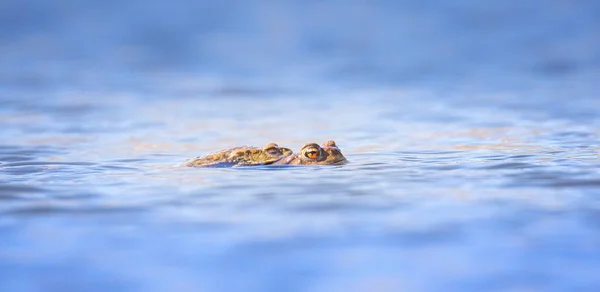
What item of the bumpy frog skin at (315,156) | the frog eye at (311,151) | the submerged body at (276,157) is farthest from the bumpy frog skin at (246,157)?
the frog eye at (311,151)

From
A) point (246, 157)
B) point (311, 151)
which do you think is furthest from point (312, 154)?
point (246, 157)

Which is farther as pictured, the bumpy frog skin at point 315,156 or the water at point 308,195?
the bumpy frog skin at point 315,156

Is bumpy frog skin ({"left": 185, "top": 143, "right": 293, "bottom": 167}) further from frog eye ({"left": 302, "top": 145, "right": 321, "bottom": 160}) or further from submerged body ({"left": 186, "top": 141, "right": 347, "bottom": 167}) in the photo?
frog eye ({"left": 302, "top": 145, "right": 321, "bottom": 160})

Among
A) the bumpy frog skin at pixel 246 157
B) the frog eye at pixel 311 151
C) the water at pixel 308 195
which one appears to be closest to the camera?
the water at pixel 308 195

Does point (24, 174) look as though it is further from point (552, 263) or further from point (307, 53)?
point (307, 53)

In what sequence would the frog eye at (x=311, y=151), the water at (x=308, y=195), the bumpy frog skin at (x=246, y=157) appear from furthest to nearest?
the bumpy frog skin at (x=246, y=157) < the frog eye at (x=311, y=151) < the water at (x=308, y=195)

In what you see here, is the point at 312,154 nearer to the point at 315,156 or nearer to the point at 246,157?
the point at 315,156

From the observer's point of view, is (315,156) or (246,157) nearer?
(315,156)

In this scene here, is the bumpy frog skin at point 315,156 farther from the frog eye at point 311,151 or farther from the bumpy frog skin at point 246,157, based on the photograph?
the bumpy frog skin at point 246,157
